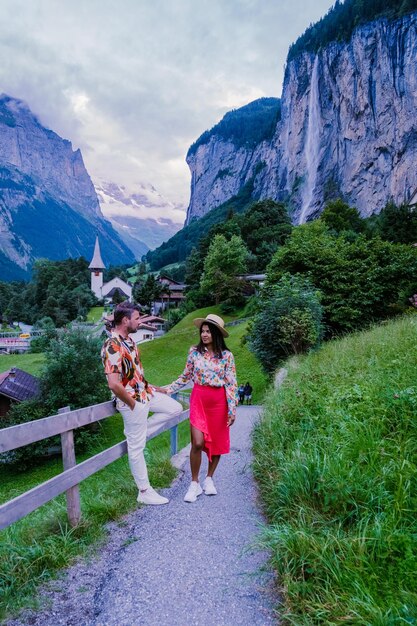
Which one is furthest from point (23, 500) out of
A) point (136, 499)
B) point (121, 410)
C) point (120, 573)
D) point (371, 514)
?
point (371, 514)

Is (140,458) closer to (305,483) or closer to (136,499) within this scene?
(136,499)

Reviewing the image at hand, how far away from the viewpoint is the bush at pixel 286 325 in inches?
516

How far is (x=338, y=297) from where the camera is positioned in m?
Answer: 16.4

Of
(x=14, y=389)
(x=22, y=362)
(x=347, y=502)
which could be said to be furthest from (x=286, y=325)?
(x=22, y=362)

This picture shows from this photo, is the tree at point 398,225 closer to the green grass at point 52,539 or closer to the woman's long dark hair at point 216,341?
the woman's long dark hair at point 216,341

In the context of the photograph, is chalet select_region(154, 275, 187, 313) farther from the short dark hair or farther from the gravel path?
the gravel path


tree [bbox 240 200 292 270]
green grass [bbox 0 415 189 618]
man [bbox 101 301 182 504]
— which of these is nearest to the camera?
green grass [bbox 0 415 189 618]

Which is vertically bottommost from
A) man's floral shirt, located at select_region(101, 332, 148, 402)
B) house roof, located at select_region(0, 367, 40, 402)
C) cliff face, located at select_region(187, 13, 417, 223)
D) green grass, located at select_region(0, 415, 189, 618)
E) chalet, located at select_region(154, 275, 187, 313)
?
house roof, located at select_region(0, 367, 40, 402)

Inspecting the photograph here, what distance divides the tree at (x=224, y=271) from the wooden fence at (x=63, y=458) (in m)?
43.9

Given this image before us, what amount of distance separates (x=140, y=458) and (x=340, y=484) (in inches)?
79.5

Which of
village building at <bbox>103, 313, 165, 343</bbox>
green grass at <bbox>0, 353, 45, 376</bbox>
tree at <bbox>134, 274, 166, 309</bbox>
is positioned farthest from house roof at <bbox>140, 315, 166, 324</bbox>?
green grass at <bbox>0, 353, 45, 376</bbox>

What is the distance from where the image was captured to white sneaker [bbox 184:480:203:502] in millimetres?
4172

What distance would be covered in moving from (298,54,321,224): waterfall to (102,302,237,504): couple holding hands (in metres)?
90.7

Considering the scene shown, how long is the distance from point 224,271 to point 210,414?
46.5 meters
